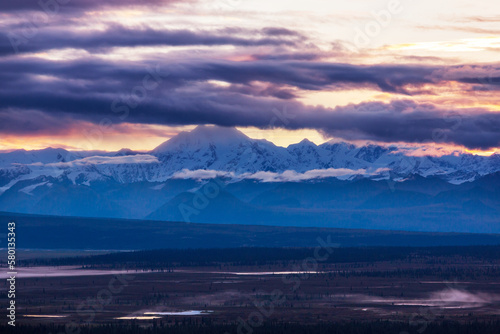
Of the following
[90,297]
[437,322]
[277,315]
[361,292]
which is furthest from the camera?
[361,292]

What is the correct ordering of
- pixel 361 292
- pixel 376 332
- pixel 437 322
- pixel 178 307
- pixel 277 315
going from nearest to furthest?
pixel 376 332 → pixel 437 322 → pixel 277 315 → pixel 178 307 → pixel 361 292

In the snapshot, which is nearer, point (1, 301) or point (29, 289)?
point (1, 301)

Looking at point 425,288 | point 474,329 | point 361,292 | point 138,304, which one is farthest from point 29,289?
point 474,329

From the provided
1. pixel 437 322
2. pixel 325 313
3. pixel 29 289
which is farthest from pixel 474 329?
pixel 29 289

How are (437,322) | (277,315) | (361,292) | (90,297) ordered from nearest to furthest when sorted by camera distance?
1. (437,322)
2. (277,315)
3. (90,297)
4. (361,292)

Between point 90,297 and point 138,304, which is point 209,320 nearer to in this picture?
point 138,304

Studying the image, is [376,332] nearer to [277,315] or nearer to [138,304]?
[277,315]

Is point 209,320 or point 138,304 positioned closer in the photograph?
point 209,320

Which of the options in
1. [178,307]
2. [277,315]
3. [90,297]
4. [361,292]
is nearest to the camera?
[277,315]
